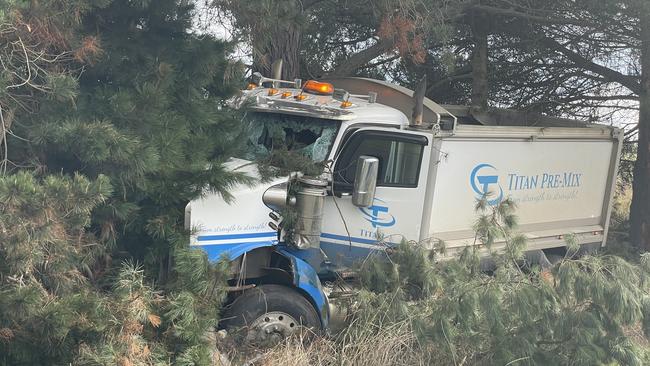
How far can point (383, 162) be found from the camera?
6.06 meters

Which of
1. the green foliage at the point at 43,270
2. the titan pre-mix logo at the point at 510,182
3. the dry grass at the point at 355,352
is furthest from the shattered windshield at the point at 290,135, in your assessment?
the green foliage at the point at 43,270

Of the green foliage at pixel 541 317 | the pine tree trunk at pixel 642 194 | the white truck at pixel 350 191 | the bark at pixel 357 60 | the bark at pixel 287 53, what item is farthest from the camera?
the pine tree trunk at pixel 642 194

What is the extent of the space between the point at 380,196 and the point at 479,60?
5252mm

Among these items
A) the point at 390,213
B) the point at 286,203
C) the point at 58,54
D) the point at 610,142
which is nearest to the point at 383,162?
the point at 390,213

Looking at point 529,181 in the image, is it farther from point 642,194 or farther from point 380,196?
point 642,194

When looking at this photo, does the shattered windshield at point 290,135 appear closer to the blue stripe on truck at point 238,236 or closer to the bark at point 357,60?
the blue stripe on truck at point 238,236

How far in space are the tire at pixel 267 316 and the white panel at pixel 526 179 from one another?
171 cm

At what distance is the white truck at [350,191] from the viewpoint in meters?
5.18

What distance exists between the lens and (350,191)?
582 cm

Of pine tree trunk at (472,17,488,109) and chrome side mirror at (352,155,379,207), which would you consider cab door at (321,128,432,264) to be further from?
pine tree trunk at (472,17,488,109)

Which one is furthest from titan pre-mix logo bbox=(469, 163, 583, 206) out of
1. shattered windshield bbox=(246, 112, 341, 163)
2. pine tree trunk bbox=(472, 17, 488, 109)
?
pine tree trunk bbox=(472, 17, 488, 109)

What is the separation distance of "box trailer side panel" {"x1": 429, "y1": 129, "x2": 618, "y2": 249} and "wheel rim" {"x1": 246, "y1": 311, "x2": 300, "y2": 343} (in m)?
1.77

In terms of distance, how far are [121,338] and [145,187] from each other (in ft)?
3.28

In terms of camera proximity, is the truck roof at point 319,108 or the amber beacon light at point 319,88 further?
the amber beacon light at point 319,88
